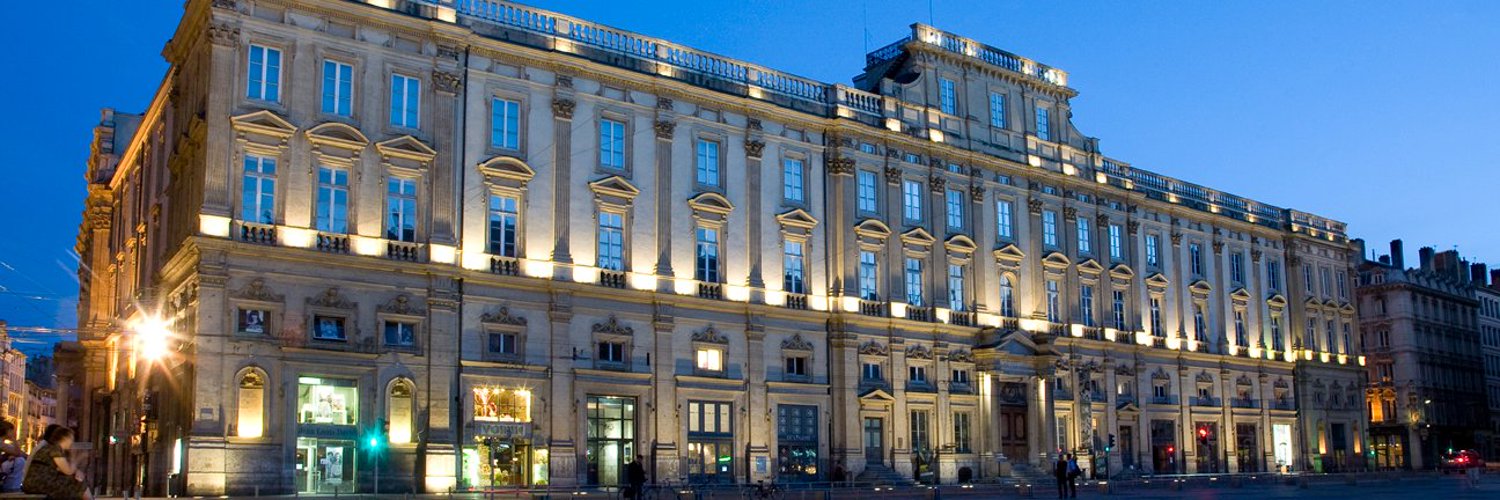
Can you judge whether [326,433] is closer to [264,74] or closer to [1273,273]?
[264,74]

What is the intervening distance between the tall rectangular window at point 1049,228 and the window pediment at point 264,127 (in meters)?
34.7

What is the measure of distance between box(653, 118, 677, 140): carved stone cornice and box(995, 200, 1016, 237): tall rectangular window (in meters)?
18.0

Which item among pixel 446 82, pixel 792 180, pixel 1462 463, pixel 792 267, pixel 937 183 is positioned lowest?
pixel 1462 463

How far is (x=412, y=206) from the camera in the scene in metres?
42.1

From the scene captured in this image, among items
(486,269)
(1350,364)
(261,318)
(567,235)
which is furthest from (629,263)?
(1350,364)

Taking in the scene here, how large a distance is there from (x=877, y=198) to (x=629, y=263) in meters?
12.6

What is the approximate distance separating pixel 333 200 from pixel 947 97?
93.4 feet

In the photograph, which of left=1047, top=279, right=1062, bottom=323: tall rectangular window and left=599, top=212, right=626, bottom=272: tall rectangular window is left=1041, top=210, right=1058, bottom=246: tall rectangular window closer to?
left=1047, top=279, right=1062, bottom=323: tall rectangular window

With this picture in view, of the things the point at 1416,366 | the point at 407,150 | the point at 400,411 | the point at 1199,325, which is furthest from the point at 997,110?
the point at 1416,366

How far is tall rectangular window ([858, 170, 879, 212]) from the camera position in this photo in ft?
179

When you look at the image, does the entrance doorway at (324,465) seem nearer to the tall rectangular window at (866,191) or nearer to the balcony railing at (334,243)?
the balcony railing at (334,243)

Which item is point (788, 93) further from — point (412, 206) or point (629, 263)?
point (412, 206)

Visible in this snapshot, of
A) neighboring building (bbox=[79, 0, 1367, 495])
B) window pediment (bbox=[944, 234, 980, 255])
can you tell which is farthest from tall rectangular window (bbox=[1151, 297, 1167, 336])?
window pediment (bbox=[944, 234, 980, 255])

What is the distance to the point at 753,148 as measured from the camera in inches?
2010
